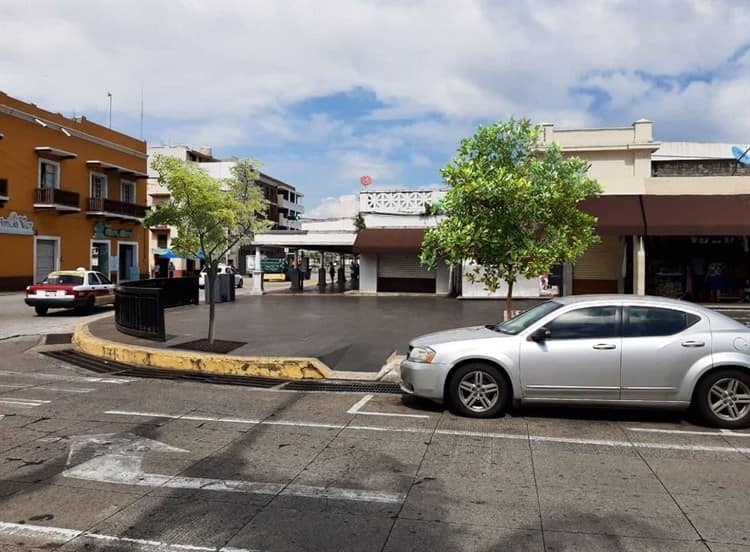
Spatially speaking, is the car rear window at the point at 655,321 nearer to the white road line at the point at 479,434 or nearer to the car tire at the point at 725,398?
the car tire at the point at 725,398

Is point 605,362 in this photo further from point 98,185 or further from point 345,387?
point 98,185

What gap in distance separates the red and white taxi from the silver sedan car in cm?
1618

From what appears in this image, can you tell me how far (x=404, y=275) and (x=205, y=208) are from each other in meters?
18.7

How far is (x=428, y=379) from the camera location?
6980mm

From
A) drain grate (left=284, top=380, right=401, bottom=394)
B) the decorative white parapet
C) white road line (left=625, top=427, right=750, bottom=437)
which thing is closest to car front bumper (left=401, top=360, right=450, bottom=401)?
drain grate (left=284, top=380, right=401, bottom=394)

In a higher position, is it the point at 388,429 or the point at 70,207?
the point at 70,207

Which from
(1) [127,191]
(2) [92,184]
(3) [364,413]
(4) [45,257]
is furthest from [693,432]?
(1) [127,191]

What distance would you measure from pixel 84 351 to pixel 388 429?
852 centimetres

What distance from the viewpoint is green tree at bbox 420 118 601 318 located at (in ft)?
33.6

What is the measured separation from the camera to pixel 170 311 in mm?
19672

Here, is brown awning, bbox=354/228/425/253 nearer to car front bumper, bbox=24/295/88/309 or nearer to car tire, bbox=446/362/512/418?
car front bumper, bbox=24/295/88/309

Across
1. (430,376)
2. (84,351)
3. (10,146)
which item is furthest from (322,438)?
(10,146)

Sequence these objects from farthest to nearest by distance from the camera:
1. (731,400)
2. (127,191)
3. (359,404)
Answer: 1. (127,191)
2. (359,404)
3. (731,400)

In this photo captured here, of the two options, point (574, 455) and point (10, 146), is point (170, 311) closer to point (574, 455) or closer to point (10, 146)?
point (574, 455)
